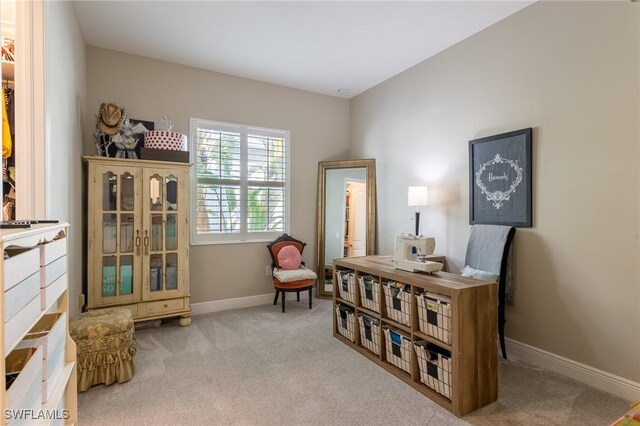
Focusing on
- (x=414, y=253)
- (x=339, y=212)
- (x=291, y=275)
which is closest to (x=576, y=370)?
(x=414, y=253)

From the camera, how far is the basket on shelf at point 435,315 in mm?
2023

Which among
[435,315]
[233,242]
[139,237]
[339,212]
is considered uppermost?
[339,212]

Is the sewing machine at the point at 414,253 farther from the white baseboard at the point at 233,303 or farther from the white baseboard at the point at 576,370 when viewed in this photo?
the white baseboard at the point at 233,303

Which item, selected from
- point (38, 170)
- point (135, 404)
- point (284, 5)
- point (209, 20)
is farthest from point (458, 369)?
point (209, 20)

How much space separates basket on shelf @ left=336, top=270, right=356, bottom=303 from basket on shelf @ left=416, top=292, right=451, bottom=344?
0.75 m

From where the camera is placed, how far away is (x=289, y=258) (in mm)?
4133

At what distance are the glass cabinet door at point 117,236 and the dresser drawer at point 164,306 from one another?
22 centimetres

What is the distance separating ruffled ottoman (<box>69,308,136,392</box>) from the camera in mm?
2170

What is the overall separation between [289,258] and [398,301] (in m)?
1.99

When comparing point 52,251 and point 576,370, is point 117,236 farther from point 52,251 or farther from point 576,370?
point 576,370

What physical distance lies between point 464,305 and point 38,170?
104 inches

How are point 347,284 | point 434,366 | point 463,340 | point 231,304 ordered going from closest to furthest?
1. point 463,340
2. point 434,366
3. point 347,284
4. point 231,304

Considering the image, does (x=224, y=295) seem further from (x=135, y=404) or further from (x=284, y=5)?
(x=284, y=5)

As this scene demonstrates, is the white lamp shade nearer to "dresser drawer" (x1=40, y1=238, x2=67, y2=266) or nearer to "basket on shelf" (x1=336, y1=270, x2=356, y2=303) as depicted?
"basket on shelf" (x1=336, y1=270, x2=356, y2=303)
